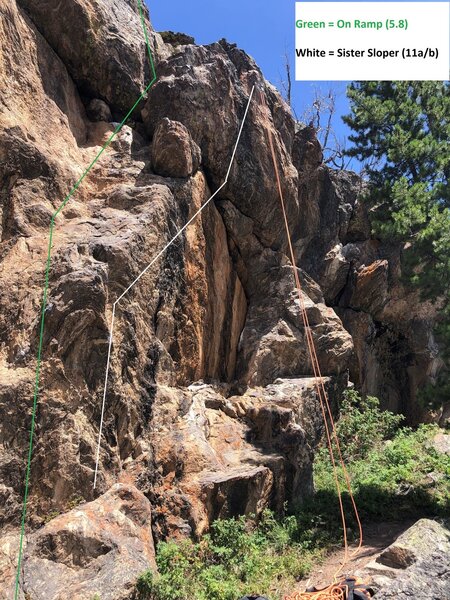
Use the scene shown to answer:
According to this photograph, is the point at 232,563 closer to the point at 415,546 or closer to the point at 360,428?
the point at 415,546

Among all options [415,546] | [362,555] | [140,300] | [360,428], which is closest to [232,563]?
[362,555]

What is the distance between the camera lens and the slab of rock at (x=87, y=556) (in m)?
5.53

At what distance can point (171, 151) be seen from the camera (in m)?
9.76

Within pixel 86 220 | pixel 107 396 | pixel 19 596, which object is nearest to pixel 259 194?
pixel 86 220

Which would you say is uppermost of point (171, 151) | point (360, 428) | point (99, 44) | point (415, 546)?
point (99, 44)

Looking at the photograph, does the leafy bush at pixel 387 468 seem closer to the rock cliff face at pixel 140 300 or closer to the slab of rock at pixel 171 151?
the rock cliff face at pixel 140 300

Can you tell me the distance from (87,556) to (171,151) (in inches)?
257

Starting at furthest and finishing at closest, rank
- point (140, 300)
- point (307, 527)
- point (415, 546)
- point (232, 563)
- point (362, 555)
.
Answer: point (307, 527), point (140, 300), point (362, 555), point (232, 563), point (415, 546)

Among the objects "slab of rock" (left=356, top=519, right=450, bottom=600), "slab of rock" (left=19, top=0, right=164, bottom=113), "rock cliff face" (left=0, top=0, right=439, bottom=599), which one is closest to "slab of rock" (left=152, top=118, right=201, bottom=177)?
"rock cliff face" (left=0, top=0, right=439, bottom=599)

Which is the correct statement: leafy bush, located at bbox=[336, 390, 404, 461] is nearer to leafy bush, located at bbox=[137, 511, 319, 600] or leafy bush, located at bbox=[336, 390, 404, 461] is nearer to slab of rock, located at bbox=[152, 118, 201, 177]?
leafy bush, located at bbox=[137, 511, 319, 600]

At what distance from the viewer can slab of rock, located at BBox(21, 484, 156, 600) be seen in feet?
18.1

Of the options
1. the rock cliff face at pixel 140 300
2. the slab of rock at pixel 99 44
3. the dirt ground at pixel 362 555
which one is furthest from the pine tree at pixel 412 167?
the slab of rock at pixel 99 44

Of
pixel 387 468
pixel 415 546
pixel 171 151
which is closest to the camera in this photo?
pixel 415 546

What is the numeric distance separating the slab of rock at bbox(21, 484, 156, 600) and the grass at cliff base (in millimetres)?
257
